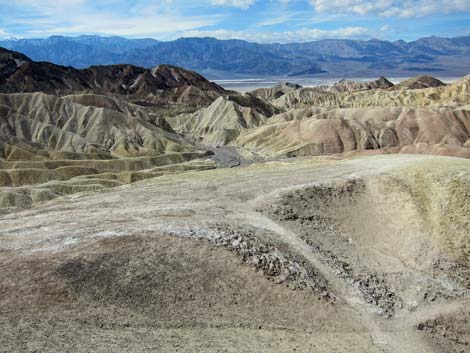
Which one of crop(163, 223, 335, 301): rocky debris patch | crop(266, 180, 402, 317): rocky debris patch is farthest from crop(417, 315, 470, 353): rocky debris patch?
crop(163, 223, 335, 301): rocky debris patch

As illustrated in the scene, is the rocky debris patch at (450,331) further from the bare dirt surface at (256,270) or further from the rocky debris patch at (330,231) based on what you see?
the rocky debris patch at (330,231)

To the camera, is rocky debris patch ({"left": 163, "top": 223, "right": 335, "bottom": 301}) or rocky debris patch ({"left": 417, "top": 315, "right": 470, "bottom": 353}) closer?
rocky debris patch ({"left": 417, "top": 315, "right": 470, "bottom": 353})

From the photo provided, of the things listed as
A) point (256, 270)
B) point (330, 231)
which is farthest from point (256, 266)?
point (330, 231)

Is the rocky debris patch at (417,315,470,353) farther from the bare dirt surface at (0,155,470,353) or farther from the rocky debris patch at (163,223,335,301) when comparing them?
the rocky debris patch at (163,223,335,301)

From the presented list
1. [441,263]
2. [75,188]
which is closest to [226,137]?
[75,188]

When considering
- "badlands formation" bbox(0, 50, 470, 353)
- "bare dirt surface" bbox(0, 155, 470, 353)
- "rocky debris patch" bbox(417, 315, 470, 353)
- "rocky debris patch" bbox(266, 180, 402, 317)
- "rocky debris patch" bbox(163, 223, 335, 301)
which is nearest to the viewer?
"bare dirt surface" bbox(0, 155, 470, 353)

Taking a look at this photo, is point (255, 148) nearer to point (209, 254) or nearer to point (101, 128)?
point (101, 128)

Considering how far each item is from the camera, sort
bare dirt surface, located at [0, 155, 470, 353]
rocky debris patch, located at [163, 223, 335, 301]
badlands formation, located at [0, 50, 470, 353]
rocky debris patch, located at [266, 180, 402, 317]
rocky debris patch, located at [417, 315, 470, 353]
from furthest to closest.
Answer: rocky debris patch, located at [266, 180, 402, 317], rocky debris patch, located at [163, 223, 335, 301], rocky debris patch, located at [417, 315, 470, 353], badlands formation, located at [0, 50, 470, 353], bare dirt surface, located at [0, 155, 470, 353]
